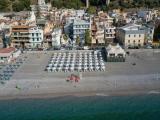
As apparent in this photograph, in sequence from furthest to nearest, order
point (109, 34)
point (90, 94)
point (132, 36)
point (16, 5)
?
point (16, 5), point (109, 34), point (132, 36), point (90, 94)

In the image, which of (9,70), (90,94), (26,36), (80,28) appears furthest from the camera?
(80,28)

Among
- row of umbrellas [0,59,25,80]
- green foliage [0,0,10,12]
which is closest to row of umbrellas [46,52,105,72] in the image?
row of umbrellas [0,59,25,80]

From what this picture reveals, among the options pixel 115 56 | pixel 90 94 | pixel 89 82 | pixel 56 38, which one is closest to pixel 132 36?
pixel 115 56

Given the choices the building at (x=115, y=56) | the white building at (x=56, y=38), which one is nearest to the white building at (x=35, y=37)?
the white building at (x=56, y=38)

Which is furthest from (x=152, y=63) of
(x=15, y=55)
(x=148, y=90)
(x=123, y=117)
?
(x=15, y=55)

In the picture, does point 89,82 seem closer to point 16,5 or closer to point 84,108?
point 84,108

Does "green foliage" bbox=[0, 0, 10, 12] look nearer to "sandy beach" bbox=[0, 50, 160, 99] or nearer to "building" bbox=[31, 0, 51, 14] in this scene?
"building" bbox=[31, 0, 51, 14]

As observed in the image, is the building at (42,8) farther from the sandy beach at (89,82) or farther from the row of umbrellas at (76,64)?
the sandy beach at (89,82)
